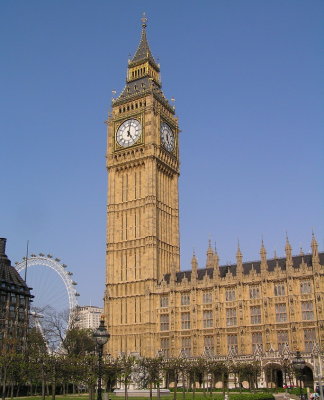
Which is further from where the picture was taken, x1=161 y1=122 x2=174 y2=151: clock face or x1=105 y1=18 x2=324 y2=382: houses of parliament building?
x1=161 y1=122 x2=174 y2=151: clock face

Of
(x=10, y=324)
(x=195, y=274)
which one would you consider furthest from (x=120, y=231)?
(x=10, y=324)

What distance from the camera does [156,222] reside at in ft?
318

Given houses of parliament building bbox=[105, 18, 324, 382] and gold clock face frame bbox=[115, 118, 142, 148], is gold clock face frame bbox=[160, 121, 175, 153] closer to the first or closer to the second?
houses of parliament building bbox=[105, 18, 324, 382]

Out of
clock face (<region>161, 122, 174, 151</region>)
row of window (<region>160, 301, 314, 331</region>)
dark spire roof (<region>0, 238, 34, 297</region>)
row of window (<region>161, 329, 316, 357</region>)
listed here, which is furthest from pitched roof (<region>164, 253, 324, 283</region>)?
dark spire roof (<region>0, 238, 34, 297</region>)

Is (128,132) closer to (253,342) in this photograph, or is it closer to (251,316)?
(251,316)

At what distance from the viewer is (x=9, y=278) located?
114625 millimetres

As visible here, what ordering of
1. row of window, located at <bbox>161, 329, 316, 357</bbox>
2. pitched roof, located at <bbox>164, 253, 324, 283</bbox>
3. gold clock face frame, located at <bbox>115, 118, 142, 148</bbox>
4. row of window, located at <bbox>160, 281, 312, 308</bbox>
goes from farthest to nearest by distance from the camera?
gold clock face frame, located at <bbox>115, 118, 142, 148</bbox> < pitched roof, located at <bbox>164, 253, 324, 283</bbox> < row of window, located at <bbox>160, 281, 312, 308</bbox> < row of window, located at <bbox>161, 329, 316, 357</bbox>

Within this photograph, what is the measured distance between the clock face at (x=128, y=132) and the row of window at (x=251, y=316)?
3439 cm

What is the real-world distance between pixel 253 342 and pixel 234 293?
8.28 m

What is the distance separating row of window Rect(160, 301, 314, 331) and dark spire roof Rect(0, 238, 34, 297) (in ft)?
123

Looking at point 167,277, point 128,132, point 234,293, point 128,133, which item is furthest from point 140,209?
point 234,293

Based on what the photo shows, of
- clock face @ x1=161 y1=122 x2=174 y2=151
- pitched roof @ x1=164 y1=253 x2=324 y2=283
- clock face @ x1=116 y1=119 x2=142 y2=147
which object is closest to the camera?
pitched roof @ x1=164 y1=253 x2=324 y2=283

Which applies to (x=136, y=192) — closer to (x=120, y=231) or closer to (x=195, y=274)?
(x=120, y=231)

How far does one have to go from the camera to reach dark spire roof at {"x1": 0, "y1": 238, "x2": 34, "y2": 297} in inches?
4383
